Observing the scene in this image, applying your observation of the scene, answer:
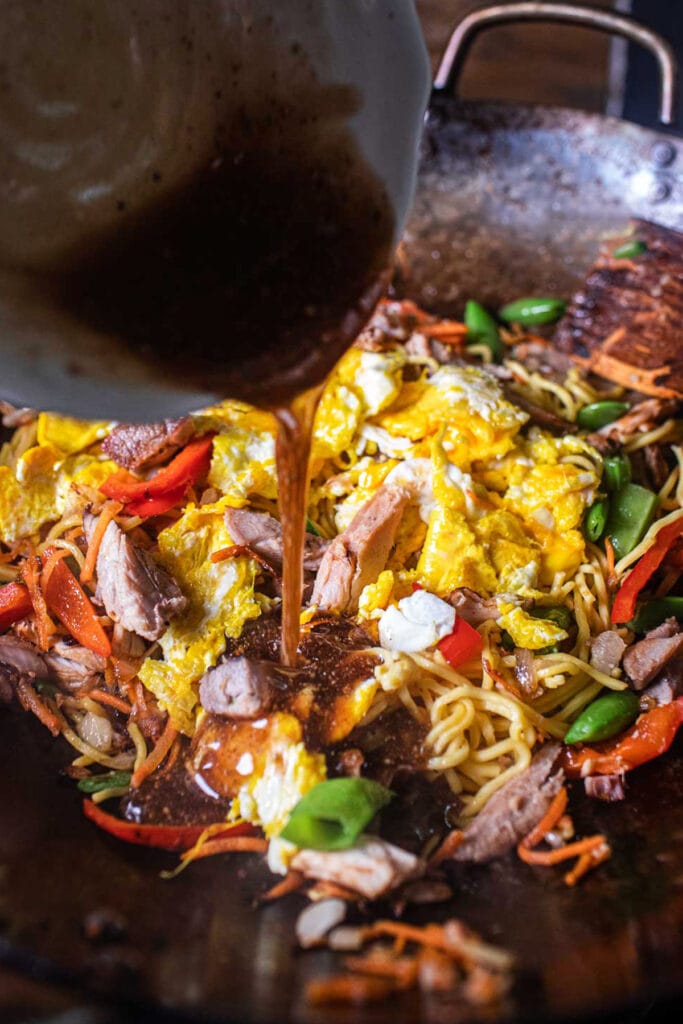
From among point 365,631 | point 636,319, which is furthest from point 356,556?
point 636,319

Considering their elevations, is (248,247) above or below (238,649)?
above

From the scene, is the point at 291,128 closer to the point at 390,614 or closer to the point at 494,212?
the point at 390,614

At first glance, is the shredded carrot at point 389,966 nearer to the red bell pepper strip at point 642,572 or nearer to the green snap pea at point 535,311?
the red bell pepper strip at point 642,572

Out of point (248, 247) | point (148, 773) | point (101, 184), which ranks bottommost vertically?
point (148, 773)

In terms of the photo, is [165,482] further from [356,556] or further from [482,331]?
[482,331]

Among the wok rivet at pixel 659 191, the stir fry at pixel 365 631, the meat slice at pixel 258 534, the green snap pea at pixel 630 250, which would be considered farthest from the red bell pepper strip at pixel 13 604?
the wok rivet at pixel 659 191

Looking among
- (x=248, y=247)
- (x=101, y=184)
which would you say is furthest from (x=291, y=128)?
(x=101, y=184)
